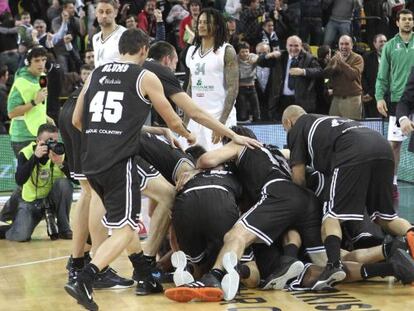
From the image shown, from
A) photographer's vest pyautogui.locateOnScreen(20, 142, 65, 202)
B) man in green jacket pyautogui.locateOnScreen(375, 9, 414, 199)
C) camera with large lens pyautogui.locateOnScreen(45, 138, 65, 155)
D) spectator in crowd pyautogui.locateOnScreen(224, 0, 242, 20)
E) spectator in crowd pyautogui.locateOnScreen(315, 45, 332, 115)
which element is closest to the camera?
camera with large lens pyautogui.locateOnScreen(45, 138, 65, 155)

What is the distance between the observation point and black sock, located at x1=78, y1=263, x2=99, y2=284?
6.13 meters

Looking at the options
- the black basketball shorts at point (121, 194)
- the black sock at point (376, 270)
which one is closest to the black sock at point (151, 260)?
the black basketball shorts at point (121, 194)

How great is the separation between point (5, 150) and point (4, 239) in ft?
8.54

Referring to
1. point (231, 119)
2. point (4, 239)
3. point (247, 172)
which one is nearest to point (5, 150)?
point (4, 239)

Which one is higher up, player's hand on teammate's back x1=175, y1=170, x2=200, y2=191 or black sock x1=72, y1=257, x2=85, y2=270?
player's hand on teammate's back x1=175, y1=170, x2=200, y2=191

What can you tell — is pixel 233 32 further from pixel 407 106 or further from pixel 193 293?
pixel 193 293

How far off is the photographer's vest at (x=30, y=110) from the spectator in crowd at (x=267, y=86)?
510 centimetres

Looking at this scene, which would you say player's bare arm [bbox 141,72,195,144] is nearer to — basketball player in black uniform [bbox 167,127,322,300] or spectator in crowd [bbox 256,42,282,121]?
basketball player in black uniform [bbox 167,127,322,300]

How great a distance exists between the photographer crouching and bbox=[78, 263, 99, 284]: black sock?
3.11m

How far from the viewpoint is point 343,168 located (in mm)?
7047

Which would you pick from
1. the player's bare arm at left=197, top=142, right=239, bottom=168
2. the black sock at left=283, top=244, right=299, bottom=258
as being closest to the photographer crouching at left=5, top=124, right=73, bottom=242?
the player's bare arm at left=197, top=142, right=239, bottom=168

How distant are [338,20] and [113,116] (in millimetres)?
10626

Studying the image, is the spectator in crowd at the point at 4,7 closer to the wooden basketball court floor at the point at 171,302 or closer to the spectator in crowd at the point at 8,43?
the spectator in crowd at the point at 8,43

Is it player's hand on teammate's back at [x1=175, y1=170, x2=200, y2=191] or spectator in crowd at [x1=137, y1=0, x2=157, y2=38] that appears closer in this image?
player's hand on teammate's back at [x1=175, y1=170, x2=200, y2=191]
